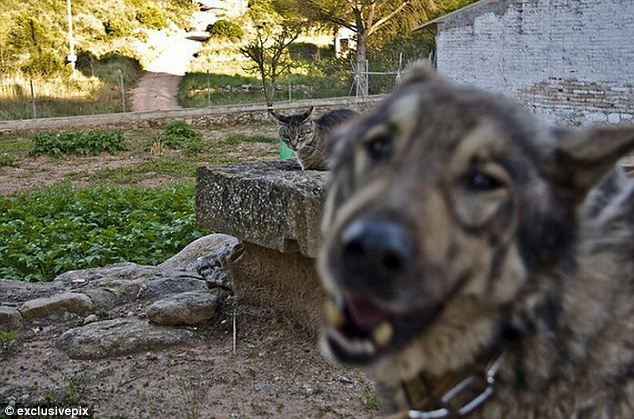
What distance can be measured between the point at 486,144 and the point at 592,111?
19.1m

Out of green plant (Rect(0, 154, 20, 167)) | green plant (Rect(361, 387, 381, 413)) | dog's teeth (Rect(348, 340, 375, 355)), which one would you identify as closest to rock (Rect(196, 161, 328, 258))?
green plant (Rect(361, 387, 381, 413))

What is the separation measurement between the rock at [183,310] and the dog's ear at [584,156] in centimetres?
438

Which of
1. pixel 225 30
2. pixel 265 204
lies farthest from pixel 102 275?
pixel 225 30

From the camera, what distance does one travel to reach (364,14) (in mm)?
39500

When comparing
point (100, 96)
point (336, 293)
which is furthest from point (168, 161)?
point (336, 293)

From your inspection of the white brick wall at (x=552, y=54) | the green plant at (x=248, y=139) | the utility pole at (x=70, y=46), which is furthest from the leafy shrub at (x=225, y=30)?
the white brick wall at (x=552, y=54)

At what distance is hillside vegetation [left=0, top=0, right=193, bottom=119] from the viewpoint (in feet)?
98.1

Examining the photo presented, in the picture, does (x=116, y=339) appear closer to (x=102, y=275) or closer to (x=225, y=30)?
(x=102, y=275)

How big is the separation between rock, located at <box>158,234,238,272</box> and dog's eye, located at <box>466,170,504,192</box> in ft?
19.1

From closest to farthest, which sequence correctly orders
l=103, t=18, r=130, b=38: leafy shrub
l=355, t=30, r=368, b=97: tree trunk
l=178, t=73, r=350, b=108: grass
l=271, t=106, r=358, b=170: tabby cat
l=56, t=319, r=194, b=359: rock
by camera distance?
l=56, t=319, r=194, b=359: rock → l=271, t=106, r=358, b=170: tabby cat → l=178, t=73, r=350, b=108: grass → l=355, t=30, r=368, b=97: tree trunk → l=103, t=18, r=130, b=38: leafy shrub

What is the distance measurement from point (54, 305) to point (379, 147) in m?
5.04

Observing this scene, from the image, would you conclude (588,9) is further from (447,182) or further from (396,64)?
(447,182)

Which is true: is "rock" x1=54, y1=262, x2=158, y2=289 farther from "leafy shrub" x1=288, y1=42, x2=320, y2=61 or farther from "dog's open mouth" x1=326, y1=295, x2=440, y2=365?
"leafy shrub" x1=288, y1=42, x2=320, y2=61

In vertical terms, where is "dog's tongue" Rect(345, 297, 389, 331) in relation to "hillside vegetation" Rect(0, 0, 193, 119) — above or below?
below
